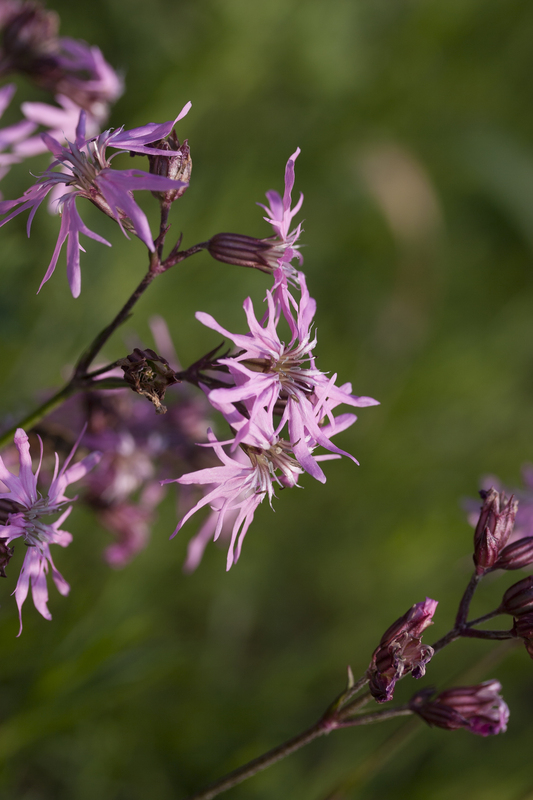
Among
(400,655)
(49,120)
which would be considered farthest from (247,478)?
(49,120)

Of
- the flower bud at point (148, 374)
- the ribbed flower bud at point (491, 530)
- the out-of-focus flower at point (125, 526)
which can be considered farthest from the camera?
the out-of-focus flower at point (125, 526)

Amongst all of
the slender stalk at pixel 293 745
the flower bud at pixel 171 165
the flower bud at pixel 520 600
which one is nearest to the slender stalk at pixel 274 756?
the slender stalk at pixel 293 745

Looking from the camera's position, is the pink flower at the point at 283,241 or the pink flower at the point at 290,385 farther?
the pink flower at the point at 283,241

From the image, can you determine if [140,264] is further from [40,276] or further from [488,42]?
[488,42]

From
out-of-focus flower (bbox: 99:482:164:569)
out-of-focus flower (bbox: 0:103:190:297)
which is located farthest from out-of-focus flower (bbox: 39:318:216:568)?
out-of-focus flower (bbox: 0:103:190:297)

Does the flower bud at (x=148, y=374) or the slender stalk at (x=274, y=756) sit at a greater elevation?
the flower bud at (x=148, y=374)

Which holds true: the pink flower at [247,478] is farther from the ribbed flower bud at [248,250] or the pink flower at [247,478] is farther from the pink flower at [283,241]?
the ribbed flower bud at [248,250]

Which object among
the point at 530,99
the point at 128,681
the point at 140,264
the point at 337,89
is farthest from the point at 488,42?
the point at 128,681
